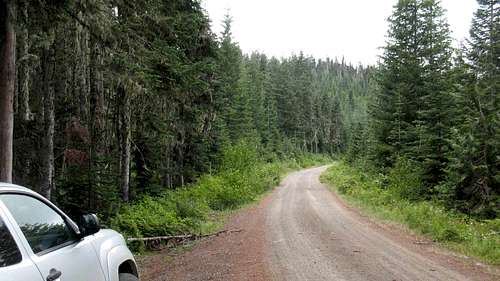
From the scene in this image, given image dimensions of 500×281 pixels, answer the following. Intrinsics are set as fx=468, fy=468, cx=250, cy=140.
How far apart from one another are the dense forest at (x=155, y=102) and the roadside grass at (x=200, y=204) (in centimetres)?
87

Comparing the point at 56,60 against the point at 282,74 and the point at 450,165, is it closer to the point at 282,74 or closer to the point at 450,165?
the point at 450,165

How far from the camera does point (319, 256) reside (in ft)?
35.6

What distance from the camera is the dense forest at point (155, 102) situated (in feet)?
33.4

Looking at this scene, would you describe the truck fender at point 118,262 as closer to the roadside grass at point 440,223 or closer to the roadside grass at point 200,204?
the roadside grass at point 200,204

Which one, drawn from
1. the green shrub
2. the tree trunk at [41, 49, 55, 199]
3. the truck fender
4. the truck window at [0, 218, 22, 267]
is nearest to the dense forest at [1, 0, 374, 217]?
the tree trunk at [41, 49, 55, 199]

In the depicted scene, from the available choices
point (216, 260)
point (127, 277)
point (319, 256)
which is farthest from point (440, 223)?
point (127, 277)

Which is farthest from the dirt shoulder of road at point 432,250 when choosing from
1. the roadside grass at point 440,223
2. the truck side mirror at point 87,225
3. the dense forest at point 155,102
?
the truck side mirror at point 87,225

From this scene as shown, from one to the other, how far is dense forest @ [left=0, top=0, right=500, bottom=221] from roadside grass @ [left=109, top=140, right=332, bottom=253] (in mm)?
868

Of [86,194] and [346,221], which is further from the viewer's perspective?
[346,221]

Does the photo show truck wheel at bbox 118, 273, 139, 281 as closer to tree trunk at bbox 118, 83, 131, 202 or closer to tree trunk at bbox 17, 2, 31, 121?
tree trunk at bbox 17, 2, 31, 121

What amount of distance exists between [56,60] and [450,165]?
13614mm

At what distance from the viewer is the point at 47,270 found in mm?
3256

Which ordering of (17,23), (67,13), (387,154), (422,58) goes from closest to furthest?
(17,23), (67,13), (422,58), (387,154)

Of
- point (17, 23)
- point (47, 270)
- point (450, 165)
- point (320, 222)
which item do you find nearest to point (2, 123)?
point (17, 23)
